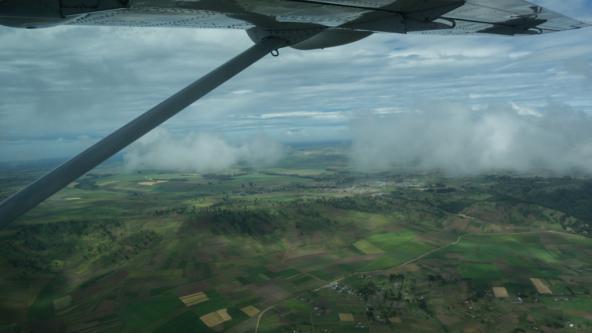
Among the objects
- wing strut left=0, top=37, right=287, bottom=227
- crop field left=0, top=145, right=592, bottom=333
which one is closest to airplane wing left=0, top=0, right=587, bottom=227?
wing strut left=0, top=37, right=287, bottom=227

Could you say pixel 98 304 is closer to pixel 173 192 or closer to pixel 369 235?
pixel 369 235

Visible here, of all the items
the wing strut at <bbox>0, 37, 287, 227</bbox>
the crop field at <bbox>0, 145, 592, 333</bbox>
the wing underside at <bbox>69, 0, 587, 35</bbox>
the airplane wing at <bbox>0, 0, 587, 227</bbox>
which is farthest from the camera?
the crop field at <bbox>0, 145, 592, 333</bbox>

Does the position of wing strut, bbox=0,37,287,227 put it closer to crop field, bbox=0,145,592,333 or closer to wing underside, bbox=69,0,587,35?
wing underside, bbox=69,0,587,35

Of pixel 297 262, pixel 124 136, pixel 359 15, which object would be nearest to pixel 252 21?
pixel 359 15

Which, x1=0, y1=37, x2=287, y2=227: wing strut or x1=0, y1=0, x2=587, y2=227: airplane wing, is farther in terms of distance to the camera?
x1=0, y1=37, x2=287, y2=227: wing strut

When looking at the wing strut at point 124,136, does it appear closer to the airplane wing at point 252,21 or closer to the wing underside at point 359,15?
the airplane wing at point 252,21

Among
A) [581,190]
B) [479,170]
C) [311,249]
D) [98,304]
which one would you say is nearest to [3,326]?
[98,304]
